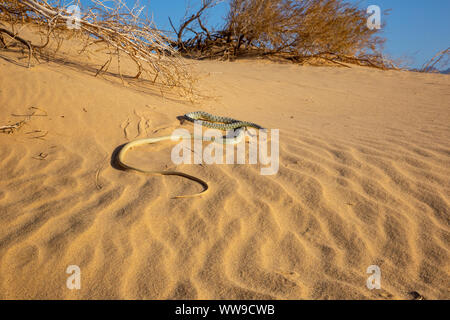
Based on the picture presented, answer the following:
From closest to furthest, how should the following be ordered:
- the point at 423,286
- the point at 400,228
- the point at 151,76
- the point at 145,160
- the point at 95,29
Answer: the point at 423,286 → the point at 400,228 → the point at 145,160 → the point at 95,29 → the point at 151,76

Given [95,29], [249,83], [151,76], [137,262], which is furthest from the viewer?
[249,83]

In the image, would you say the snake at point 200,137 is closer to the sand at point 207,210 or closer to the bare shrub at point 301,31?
the sand at point 207,210

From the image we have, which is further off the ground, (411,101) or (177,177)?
(411,101)

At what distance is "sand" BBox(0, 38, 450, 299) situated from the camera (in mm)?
1690

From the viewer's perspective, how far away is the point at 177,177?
106 inches

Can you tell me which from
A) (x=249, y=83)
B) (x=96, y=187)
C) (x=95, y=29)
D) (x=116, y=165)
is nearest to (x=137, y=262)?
(x=96, y=187)

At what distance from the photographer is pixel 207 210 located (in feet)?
7.41

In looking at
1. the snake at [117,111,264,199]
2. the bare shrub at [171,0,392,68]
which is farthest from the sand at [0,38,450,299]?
the bare shrub at [171,0,392,68]

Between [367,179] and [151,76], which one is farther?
[151,76]

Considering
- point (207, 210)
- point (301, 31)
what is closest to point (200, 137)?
point (207, 210)

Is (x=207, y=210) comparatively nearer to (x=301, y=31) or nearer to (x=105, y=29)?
(x=105, y=29)

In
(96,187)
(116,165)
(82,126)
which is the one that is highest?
(82,126)
